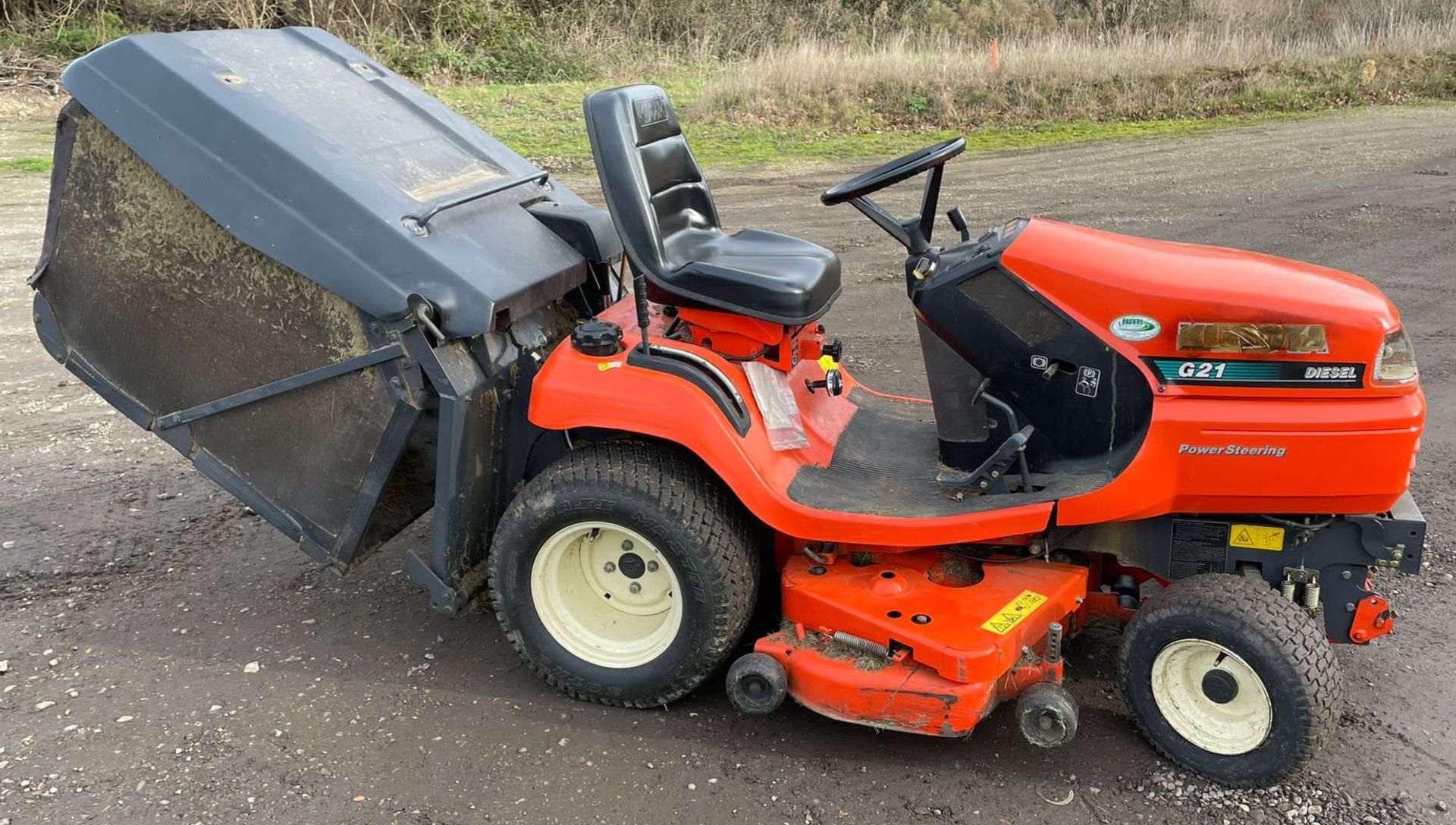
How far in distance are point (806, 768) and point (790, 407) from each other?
0.99m

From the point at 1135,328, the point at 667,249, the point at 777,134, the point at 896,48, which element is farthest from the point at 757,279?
the point at 896,48

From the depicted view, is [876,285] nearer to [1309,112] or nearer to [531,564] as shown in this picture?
[531,564]

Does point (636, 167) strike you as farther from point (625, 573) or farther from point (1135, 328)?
point (1135, 328)

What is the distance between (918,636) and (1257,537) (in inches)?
33.6

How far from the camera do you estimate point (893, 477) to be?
129 inches

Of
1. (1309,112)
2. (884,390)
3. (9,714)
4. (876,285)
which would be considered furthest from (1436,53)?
(9,714)

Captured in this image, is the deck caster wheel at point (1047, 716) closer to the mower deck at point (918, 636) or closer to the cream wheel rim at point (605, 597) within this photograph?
the mower deck at point (918, 636)

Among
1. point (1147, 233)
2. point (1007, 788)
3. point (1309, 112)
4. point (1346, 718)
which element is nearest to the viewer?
point (1007, 788)

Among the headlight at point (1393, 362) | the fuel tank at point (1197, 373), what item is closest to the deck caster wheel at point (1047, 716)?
the fuel tank at point (1197, 373)

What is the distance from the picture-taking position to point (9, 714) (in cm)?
322

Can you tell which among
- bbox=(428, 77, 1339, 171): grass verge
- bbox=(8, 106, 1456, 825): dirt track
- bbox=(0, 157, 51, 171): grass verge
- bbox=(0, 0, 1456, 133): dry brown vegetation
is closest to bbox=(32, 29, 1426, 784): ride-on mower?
bbox=(8, 106, 1456, 825): dirt track

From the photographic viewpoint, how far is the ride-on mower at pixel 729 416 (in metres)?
2.74

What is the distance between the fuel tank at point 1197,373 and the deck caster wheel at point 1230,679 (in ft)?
0.74

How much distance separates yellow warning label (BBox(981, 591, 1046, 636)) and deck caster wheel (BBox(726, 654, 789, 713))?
1.71 ft
